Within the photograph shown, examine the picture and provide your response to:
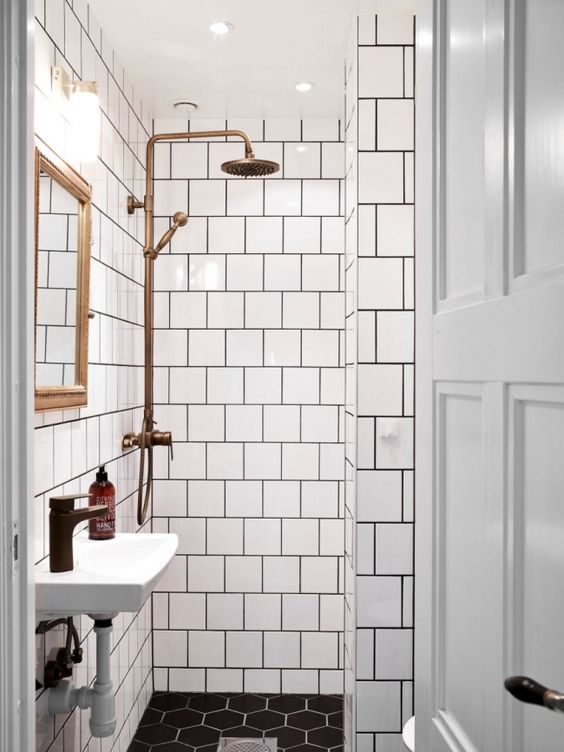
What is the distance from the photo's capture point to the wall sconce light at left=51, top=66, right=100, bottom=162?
6.59ft

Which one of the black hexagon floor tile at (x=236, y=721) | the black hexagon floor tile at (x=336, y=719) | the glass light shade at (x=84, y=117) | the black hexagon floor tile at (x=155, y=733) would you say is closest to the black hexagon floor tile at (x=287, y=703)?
the black hexagon floor tile at (x=236, y=721)

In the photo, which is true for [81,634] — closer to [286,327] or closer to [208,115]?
[286,327]

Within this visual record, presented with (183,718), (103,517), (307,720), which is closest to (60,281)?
(103,517)

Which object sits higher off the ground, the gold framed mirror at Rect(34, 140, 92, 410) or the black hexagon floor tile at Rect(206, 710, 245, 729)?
the gold framed mirror at Rect(34, 140, 92, 410)

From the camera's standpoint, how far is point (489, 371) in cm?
89

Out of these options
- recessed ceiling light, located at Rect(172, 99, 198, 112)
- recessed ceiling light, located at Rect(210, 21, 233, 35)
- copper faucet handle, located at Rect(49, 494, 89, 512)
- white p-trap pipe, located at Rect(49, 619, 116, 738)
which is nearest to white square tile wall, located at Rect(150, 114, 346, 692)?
recessed ceiling light, located at Rect(172, 99, 198, 112)

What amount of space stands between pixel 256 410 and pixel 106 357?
0.93m

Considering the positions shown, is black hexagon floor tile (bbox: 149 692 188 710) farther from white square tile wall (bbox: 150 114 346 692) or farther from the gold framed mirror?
the gold framed mirror

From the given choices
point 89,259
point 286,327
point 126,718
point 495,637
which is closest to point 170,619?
point 126,718

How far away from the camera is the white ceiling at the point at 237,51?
7.59 feet

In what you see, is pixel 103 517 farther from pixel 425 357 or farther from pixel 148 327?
pixel 425 357

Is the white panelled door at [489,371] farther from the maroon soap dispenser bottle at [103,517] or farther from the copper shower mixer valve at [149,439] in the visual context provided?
the copper shower mixer valve at [149,439]

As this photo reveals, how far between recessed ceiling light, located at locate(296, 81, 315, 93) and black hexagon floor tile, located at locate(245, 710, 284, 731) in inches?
103

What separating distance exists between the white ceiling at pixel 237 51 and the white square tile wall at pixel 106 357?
99mm
